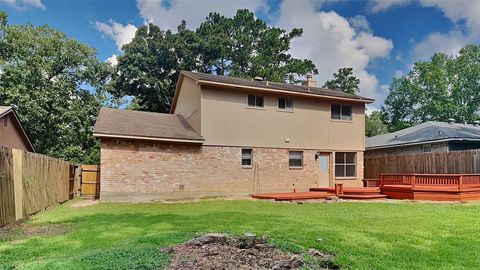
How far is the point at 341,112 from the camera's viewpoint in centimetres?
1939

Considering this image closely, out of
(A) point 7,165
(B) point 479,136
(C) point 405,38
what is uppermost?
(C) point 405,38

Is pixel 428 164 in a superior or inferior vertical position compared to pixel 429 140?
inferior

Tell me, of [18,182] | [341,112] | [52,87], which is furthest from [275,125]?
[52,87]

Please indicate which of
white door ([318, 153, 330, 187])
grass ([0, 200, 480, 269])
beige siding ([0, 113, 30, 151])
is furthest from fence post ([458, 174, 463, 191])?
beige siding ([0, 113, 30, 151])

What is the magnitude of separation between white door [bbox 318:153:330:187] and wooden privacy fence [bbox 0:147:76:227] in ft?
42.4

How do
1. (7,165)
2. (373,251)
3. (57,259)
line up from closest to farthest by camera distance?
(57,259), (373,251), (7,165)

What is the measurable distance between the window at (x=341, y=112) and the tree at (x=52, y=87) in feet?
62.9

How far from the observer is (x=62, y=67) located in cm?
2762

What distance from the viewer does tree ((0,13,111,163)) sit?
2455 cm

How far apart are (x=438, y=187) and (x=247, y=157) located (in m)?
8.63

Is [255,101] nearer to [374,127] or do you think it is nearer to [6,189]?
[6,189]

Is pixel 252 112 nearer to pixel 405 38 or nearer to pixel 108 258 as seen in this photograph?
pixel 108 258

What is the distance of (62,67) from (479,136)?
3083cm

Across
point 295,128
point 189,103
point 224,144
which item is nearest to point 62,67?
point 189,103
